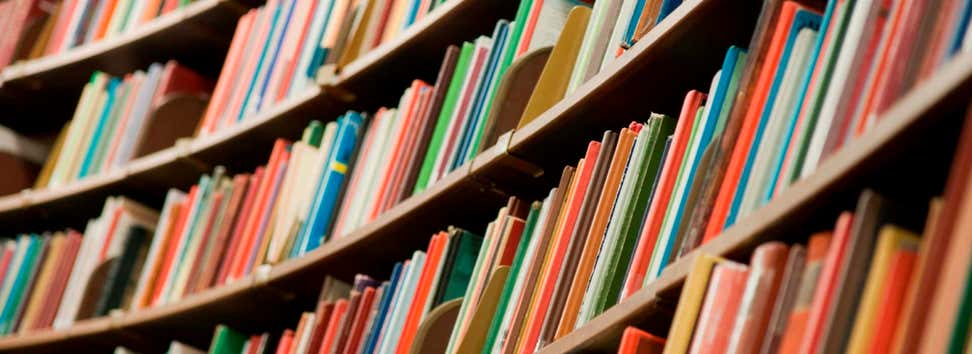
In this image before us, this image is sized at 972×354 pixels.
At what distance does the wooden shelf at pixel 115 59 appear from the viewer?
10.3 ft

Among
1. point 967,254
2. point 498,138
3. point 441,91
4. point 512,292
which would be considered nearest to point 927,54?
point 967,254

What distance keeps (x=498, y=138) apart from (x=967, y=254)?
110 cm

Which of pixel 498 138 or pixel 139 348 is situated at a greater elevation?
pixel 498 138

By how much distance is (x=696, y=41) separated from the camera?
1684 mm

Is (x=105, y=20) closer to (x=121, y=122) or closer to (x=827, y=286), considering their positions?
(x=121, y=122)

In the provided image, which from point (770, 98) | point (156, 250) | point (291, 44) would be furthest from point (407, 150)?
point (770, 98)

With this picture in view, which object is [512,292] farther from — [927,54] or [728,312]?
[927,54]

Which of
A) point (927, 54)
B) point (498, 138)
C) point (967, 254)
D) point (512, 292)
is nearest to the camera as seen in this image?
point (967, 254)

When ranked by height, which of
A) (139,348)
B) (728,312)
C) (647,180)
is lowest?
(139,348)

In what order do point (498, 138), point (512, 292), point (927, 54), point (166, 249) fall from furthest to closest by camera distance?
point (166, 249)
point (498, 138)
point (512, 292)
point (927, 54)

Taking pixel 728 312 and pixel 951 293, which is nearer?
pixel 951 293

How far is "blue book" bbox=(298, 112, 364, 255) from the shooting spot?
7.82ft

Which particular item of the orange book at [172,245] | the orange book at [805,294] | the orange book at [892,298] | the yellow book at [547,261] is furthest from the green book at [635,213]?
the orange book at [172,245]

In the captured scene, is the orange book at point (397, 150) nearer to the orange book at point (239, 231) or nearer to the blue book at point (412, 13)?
the blue book at point (412, 13)
